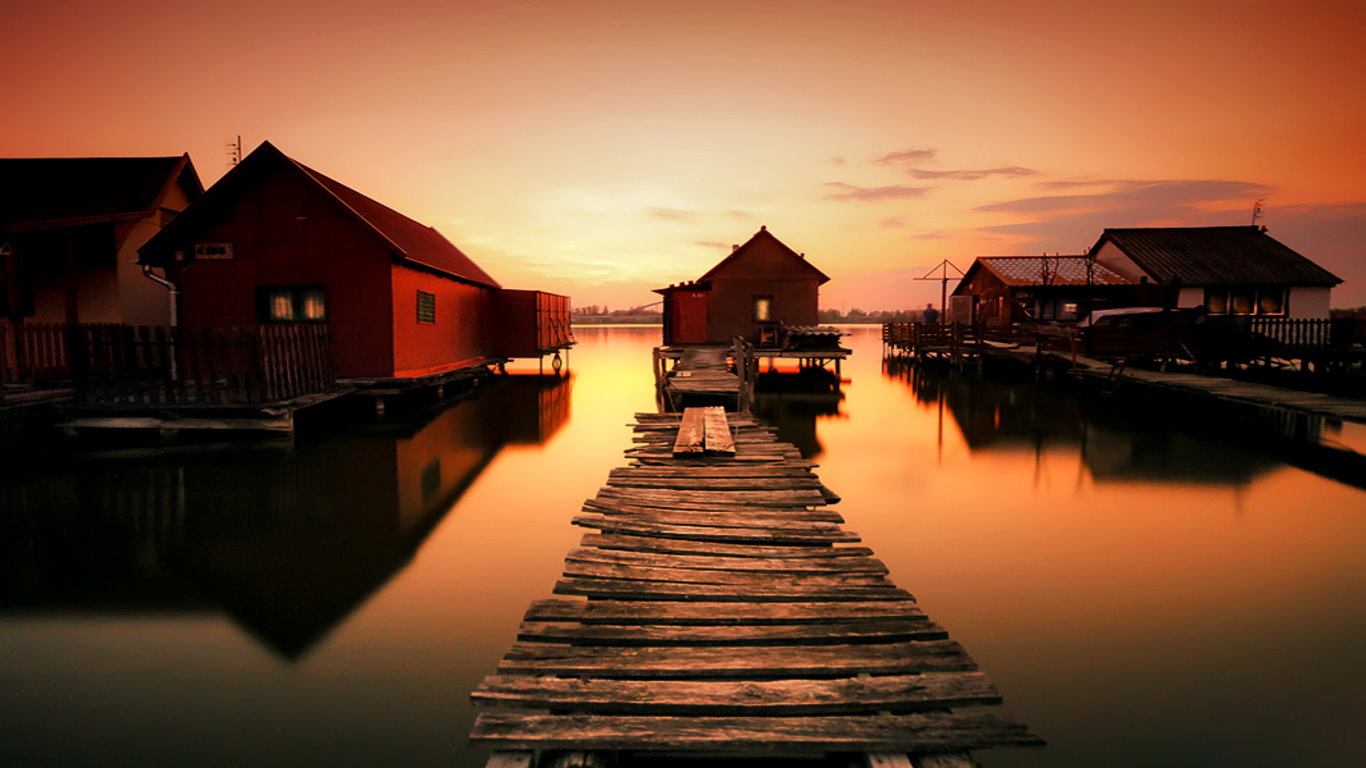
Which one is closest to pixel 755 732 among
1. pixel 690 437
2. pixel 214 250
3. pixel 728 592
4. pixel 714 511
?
pixel 728 592

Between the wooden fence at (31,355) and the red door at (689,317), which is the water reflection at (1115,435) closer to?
the red door at (689,317)

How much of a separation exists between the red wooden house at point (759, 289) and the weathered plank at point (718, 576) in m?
27.0

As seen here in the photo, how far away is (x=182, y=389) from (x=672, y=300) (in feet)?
79.0

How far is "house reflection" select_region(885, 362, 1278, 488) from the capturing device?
1231 cm

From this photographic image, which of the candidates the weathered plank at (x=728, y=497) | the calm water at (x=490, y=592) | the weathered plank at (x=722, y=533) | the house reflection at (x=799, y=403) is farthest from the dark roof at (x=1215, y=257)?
the weathered plank at (x=722, y=533)

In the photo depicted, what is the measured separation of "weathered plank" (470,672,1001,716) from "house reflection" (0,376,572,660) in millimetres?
2993

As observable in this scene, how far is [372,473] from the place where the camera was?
11828 millimetres

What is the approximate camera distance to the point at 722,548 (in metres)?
5.84

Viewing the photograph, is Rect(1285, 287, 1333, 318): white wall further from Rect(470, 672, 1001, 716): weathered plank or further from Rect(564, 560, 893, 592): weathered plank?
Rect(470, 672, 1001, 716): weathered plank

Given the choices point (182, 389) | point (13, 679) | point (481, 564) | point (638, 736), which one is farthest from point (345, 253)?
point (638, 736)

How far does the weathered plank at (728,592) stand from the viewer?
189 inches

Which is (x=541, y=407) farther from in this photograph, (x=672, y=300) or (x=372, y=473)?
(x=672, y=300)

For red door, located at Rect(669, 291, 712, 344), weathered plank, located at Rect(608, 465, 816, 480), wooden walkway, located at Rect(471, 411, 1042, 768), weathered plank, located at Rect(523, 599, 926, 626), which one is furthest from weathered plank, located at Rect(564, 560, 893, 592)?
red door, located at Rect(669, 291, 712, 344)

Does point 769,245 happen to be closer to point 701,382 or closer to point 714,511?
point 701,382
